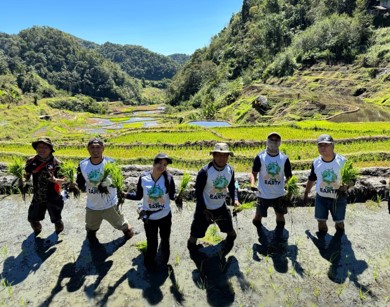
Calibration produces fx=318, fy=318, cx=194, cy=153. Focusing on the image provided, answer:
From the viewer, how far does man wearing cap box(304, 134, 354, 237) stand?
5.79m

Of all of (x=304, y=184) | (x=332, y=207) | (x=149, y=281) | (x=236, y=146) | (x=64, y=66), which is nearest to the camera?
(x=149, y=281)

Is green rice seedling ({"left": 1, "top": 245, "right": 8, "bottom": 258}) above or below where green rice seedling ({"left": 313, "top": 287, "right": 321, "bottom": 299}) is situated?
above

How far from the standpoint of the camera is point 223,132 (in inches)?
841

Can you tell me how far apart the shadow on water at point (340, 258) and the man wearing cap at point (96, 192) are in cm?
376

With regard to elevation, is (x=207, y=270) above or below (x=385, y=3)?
below

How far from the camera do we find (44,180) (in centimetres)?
591

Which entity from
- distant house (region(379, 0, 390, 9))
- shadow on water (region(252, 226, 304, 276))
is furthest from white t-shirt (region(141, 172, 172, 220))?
distant house (region(379, 0, 390, 9))

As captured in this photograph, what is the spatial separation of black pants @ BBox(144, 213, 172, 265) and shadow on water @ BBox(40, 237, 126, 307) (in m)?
0.81

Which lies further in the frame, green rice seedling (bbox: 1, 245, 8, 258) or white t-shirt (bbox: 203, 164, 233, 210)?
green rice seedling (bbox: 1, 245, 8, 258)

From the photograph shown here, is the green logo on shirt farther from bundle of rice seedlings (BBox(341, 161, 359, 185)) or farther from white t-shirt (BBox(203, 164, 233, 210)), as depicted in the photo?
bundle of rice seedlings (BBox(341, 161, 359, 185))

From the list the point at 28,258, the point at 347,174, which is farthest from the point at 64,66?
the point at 347,174

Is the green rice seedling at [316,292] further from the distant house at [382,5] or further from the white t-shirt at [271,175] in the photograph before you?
the distant house at [382,5]

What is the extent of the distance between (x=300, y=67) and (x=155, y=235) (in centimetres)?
5107

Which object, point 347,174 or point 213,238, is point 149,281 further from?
point 347,174
